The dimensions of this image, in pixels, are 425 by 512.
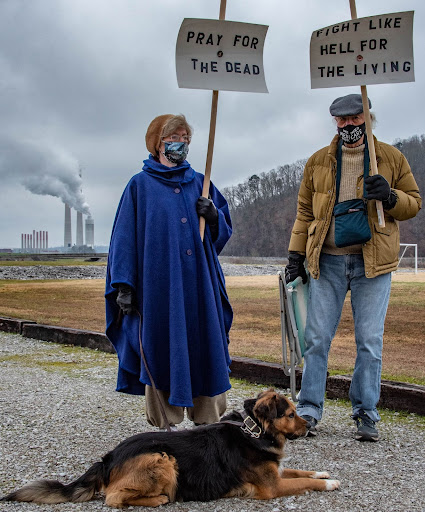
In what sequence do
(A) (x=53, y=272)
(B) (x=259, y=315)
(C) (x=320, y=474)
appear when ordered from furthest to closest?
(A) (x=53, y=272) → (B) (x=259, y=315) → (C) (x=320, y=474)

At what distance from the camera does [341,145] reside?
459 centimetres

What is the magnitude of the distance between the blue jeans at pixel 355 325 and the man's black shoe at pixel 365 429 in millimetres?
37

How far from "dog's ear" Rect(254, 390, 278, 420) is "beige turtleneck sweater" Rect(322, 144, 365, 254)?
1.43 meters

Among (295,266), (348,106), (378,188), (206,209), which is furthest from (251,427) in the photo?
(348,106)

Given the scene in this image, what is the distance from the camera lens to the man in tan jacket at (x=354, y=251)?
14.4 ft

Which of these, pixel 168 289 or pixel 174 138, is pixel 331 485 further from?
pixel 174 138

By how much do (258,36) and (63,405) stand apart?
3748 mm

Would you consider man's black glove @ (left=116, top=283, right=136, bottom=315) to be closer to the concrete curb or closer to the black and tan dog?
the black and tan dog

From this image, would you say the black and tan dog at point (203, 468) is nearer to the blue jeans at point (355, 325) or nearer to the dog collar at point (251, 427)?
the dog collar at point (251, 427)

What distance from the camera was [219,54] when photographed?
14.1 ft

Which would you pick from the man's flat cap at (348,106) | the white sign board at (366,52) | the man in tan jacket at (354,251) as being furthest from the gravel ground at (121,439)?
the white sign board at (366,52)

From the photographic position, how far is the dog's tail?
3.24 metres

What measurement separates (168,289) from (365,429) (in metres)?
1.78

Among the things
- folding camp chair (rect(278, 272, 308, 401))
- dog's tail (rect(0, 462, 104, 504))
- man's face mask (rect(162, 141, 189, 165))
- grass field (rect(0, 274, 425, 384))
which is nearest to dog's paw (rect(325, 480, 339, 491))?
dog's tail (rect(0, 462, 104, 504))
